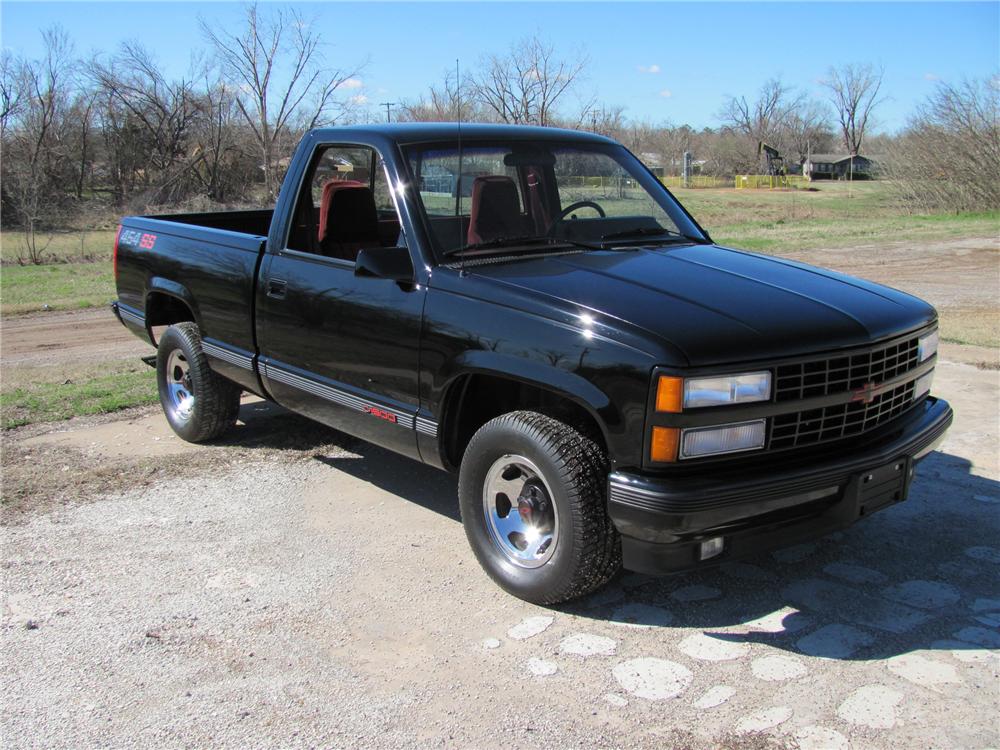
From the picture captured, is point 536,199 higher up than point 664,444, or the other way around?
point 536,199

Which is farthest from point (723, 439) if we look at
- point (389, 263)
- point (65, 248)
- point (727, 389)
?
point (65, 248)

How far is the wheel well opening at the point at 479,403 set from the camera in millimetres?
3988

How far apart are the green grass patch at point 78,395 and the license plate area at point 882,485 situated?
18.3ft

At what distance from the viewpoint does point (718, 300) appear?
364cm

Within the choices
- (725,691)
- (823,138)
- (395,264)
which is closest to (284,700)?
(725,691)

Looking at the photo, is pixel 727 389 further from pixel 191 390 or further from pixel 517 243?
pixel 191 390

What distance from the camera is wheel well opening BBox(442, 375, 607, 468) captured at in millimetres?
3988

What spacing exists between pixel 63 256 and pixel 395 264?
823 inches

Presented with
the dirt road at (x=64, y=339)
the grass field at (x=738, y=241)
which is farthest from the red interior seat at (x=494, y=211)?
the grass field at (x=738, y=241)

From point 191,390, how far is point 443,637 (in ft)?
10.5

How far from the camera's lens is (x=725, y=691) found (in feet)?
10.5

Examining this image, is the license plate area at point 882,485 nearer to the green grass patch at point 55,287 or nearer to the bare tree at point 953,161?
the green grass patch at point 55,287

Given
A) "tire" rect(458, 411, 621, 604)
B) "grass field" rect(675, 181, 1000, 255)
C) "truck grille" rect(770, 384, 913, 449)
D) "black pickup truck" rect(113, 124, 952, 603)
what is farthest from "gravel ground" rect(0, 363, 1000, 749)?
"grass field" rect(675, 181, 1000, 255)

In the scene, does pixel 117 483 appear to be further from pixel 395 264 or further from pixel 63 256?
pixel 63 256
